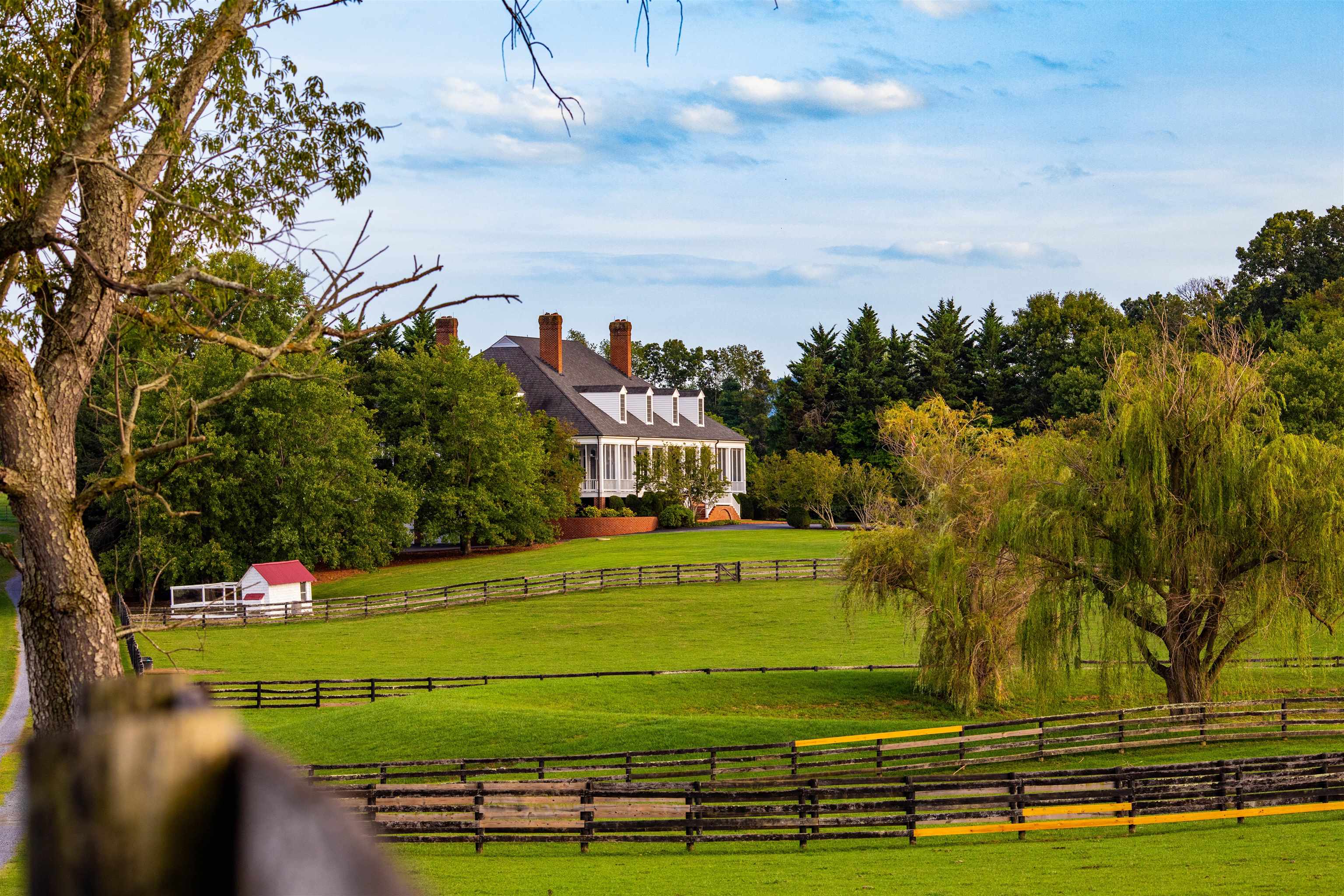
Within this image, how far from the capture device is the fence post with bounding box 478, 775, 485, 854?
20.6 metres

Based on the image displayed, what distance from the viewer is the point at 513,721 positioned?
30.6 meters

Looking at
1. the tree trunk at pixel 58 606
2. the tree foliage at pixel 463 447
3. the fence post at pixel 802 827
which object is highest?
the tree foliage at pixel 463 447

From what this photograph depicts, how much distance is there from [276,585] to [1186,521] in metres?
41.9

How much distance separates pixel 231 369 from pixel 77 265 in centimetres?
4989

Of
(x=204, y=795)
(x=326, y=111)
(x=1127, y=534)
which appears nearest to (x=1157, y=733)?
(x=1127, y=534)

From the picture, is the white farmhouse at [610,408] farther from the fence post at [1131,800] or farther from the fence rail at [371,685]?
the fence post at [1131,800]

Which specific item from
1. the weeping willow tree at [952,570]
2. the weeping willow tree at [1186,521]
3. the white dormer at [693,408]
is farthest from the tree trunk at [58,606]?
the white dormer at [693,408]

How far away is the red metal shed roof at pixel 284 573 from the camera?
53250 millimetres

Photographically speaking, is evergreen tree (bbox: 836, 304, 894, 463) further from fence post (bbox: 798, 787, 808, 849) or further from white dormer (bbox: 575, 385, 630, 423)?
fence post (bbox: 798, 787, 808, 849)

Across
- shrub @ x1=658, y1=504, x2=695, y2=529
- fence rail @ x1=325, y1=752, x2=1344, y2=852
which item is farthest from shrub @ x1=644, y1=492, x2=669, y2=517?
fence rail @ x1=325, y1=752, x2=1344, y2=852

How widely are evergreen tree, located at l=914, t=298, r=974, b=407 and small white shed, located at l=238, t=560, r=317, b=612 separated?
5190cm

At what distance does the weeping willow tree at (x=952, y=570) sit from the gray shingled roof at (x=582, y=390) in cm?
4803

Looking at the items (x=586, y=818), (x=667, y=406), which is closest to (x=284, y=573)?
(x=586, y=818)

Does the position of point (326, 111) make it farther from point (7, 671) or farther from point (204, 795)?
point (7, 671)
